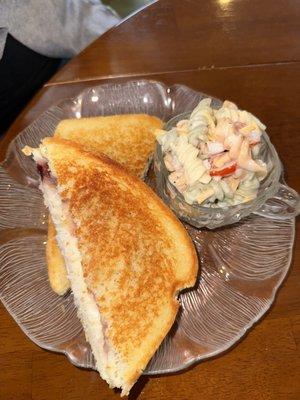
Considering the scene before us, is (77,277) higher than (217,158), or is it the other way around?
(217,158)

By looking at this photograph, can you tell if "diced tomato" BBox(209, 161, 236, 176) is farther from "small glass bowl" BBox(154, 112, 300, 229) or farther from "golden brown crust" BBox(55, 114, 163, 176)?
"golden brown crust" BBox(55, 114, 163, 176)

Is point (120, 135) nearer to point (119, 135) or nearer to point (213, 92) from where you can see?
point (119, 135)

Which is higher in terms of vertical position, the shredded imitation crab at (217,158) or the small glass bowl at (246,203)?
the shredded imitation crab at (217,158)

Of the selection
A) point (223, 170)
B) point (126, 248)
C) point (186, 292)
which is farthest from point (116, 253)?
point (223, 170)

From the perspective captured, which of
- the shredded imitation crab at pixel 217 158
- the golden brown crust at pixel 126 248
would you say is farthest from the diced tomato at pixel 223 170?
the golden brown crust at pixel 126 248

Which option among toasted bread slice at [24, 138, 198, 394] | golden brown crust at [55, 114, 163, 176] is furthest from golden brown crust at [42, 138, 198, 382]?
golden brown crust at [55, 114, 163, 176]

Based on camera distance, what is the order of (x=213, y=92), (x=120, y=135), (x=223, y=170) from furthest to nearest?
(x=213, y=92)
(x=120, y=135)
(x=223, y=170)

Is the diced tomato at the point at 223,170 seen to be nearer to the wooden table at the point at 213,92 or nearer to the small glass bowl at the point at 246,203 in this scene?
the small glass bowl at the point at 246,203
